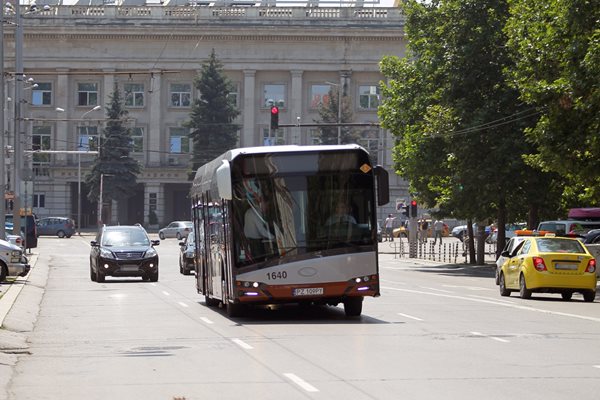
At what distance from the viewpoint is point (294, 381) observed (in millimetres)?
13805

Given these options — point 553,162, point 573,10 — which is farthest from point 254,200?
point 553,162

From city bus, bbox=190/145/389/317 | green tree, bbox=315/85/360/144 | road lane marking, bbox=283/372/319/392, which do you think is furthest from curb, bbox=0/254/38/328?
green tree, bbox=315/85/360/144

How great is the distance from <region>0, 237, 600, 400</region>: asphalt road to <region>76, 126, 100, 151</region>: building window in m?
80.5

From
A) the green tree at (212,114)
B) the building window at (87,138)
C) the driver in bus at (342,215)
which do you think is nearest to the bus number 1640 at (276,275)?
the driver in bus at (342,215)

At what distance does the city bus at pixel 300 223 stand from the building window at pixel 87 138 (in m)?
88.2

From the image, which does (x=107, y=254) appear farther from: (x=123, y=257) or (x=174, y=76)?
(x=174, y=76)

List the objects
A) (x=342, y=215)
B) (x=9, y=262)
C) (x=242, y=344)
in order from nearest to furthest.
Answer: (x=242, y=344)
(x=342, y=215)
(x=9, y=262)

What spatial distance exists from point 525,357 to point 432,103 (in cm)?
4167

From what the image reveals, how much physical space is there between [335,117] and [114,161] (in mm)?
18327

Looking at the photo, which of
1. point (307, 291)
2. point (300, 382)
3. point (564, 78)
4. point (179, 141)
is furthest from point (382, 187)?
point (179, 141)

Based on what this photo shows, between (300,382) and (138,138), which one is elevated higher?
(138,138)

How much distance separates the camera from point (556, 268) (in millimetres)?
30375

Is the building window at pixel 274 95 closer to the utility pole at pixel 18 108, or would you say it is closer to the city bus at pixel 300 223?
the utility pole at pixel 18 108

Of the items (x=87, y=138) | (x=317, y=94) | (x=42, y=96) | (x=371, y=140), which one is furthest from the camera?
(x=317, y=94)
